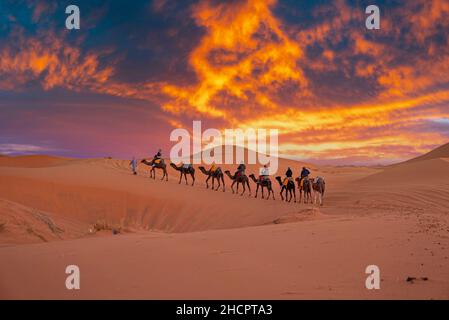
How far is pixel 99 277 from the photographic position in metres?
5.11

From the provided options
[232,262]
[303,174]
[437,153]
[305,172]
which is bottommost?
[232,262]

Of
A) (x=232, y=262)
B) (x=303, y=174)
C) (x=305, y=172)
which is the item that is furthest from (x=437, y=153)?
(x=232, y=262)

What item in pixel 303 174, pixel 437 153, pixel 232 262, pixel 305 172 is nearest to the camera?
pixel 232 262

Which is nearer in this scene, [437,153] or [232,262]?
[232,262]

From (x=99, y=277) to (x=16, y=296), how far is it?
41.7 inches

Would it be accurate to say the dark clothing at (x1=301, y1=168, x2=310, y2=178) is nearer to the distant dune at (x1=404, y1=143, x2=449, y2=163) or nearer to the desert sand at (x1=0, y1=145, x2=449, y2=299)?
the desert sand at (x1=0, y1=145, x2=449, y2=299)

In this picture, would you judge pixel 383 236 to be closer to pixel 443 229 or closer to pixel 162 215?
pixel 443 229

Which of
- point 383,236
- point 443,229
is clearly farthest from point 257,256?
point 443,229

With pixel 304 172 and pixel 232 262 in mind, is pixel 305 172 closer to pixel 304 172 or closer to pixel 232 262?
pixel 304 172

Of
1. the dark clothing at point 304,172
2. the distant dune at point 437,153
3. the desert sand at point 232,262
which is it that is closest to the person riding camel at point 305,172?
the dark clothing at point 304,172

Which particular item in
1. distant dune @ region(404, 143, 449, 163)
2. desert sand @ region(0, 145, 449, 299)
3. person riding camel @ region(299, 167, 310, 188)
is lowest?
desert sand @ region(0, 145, 449, 299)

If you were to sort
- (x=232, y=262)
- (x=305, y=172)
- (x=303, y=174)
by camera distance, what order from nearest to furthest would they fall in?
(x=232, y=262)
(x=305, y=172)
(x=303, y=174)

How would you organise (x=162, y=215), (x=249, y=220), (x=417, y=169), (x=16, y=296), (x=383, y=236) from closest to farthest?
(x=16, y=296)
(x=383, y=236)
(x=249, y=220)
(x=162, y=215)
(x=417, y=169)

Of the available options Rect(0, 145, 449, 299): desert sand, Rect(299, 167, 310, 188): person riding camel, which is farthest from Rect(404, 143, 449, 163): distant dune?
Rect(0, 145, 449, 299): desert sand
